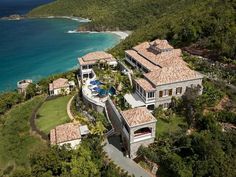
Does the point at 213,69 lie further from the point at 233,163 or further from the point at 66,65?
the point at 66,65

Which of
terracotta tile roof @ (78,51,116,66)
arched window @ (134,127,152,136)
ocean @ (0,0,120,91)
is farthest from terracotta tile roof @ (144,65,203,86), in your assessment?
ocean @ (0,0,120,91)

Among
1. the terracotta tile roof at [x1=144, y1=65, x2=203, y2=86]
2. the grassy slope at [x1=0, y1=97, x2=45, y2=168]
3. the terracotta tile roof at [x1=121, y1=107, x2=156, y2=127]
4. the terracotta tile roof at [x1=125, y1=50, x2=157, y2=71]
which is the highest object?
the terracotta tile roof at [x1=144, y1=65, x2=203, y2=86]

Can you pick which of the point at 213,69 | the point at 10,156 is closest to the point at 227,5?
the point at 213,69

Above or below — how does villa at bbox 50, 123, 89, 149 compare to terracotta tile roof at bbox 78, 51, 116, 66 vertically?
below

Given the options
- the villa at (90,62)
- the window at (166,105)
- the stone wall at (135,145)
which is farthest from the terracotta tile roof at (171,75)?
the villa at (90,62)

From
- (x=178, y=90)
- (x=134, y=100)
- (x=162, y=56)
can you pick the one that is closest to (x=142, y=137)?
(x=134, y=100)

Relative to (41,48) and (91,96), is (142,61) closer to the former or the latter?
(91,96)

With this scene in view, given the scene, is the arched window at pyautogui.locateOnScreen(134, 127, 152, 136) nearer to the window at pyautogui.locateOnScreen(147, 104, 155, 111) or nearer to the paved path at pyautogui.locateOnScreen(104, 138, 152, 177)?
Answer: the paved path at pyautogui.locateOnScreen(104, 138, 152, 177)

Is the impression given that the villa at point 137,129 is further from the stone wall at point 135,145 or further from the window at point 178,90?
the window at point 178,90
